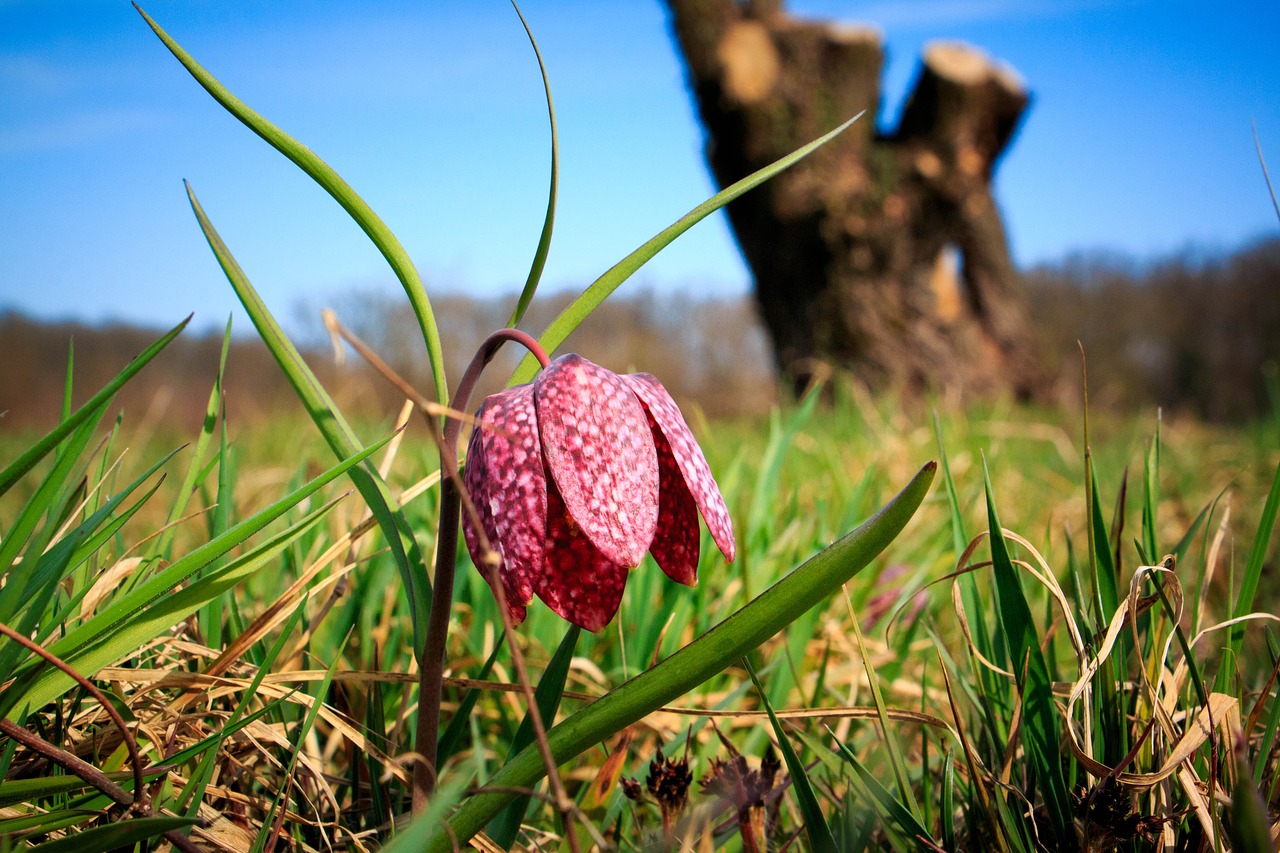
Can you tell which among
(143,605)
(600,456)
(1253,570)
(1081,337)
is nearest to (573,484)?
(600,456)

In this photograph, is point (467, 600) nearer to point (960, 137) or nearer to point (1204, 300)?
point (960, 137)

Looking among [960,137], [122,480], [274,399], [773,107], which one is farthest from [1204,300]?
[122,480]

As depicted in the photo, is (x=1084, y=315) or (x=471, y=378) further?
(x=1084, y=315)

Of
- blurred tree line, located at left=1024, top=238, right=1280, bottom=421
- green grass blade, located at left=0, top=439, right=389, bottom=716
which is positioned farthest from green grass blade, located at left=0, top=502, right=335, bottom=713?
blurred tree line, located at left=1024, top=238, right=1280, bottom=421

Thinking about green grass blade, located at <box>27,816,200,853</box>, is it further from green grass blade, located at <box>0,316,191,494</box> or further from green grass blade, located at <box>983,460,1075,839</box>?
green grass blade, located at <box>983,460,1075,839</box>

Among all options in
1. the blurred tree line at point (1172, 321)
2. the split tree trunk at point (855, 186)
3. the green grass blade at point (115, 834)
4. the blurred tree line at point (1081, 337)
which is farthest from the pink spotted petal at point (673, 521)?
the blurred tree line at point (1172, 321)

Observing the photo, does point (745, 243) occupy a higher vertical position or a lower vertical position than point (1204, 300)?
higher

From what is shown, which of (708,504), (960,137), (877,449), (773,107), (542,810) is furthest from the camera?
(960,137)
